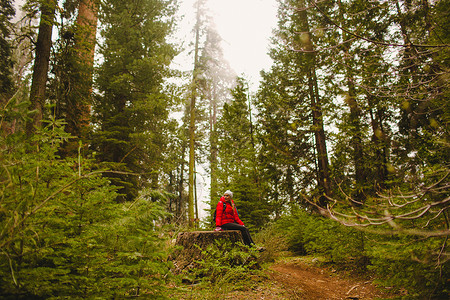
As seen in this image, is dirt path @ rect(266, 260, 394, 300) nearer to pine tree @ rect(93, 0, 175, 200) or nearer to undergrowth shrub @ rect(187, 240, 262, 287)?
undergrowth shrub @ rect(187, 240, 262, 287)

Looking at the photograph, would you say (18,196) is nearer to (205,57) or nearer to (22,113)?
(22,113)

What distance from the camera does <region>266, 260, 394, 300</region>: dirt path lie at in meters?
4.41

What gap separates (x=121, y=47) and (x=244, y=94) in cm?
925

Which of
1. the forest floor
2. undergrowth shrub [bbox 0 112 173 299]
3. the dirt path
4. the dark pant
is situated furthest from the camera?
the dark pant

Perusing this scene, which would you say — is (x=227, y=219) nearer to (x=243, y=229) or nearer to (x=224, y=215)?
(x=224, y=215)

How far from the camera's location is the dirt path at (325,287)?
441 cm

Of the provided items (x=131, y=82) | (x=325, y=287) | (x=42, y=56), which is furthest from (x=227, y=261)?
(x=131, y=82)

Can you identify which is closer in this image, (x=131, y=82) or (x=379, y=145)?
(x=379, y=145)

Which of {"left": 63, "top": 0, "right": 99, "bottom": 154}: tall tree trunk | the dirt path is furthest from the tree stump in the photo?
{"left": 63, "top": 0, "right": 99, "bottom": 154}: tall tree trunk

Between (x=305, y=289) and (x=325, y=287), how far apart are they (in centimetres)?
90

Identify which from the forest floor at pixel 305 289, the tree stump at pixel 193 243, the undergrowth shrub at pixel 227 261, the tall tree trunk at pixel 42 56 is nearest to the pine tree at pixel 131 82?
the tall tree trunk at pixel 42 56

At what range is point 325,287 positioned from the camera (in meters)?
5.25

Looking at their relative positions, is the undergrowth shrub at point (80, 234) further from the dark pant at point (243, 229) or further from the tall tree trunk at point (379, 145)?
the tall tree trunk at point (379, 145)

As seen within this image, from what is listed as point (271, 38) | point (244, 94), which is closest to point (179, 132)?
point (244, 94)
